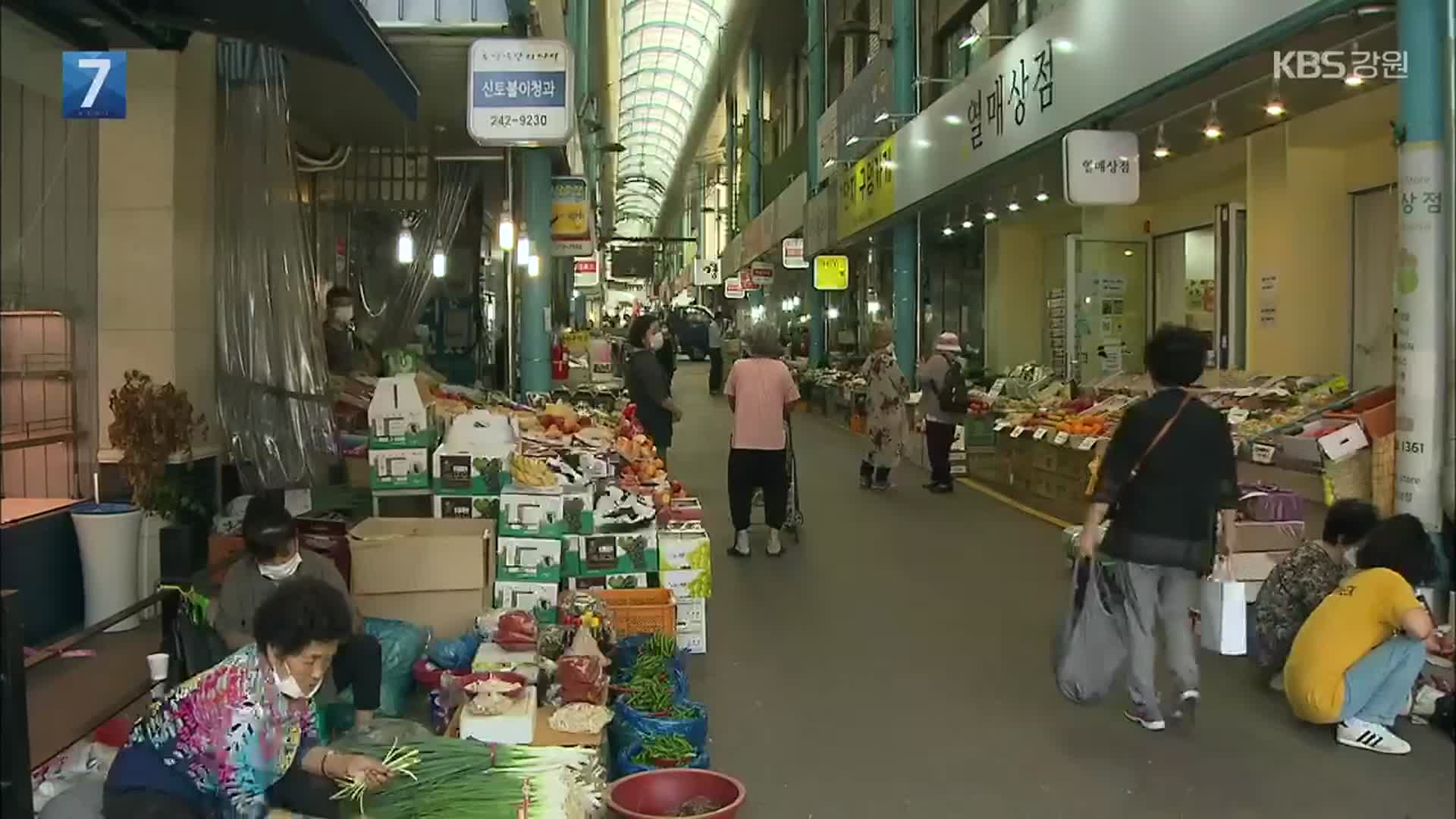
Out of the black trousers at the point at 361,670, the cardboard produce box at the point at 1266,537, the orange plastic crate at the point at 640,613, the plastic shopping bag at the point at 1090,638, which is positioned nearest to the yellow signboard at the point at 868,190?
the cardboard produce box at the point at 1266,537

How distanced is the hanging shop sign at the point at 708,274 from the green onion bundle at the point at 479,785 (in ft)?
129

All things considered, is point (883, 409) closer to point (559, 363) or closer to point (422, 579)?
point (559, 363)

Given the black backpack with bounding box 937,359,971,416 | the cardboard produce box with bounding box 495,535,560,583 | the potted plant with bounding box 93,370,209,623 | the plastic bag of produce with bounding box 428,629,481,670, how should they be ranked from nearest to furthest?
the plastic bag of produce with bounding box 428,629,481,670, the cardboard produce box with bounding box 495,535,560,583, the potted plant with bounding box 93,370,209,623, the black backpack with bounding box 937,359,971,416

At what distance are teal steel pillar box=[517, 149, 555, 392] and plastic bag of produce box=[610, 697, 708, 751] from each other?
837 centimetres

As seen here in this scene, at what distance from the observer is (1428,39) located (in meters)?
5.68

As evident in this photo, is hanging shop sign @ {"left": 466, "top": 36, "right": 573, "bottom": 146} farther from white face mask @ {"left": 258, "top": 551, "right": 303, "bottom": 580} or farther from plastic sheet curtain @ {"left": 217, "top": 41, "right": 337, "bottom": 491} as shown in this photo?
white face mask @ {"left": 258, "top": 551, "right": 303, "bottom": 580}

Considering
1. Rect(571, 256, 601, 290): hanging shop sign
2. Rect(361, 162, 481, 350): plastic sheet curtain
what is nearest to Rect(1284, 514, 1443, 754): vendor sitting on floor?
Rect(361, 162, 481, 350): plastic sheet curtain

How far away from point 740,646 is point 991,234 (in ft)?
44.0

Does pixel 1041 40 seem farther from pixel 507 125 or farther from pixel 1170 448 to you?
pixel 1170 448

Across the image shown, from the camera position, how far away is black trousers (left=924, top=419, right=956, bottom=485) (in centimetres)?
1280

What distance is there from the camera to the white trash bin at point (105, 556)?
6605 mm

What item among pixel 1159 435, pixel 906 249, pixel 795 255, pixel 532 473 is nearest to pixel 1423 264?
pixel 1159 435

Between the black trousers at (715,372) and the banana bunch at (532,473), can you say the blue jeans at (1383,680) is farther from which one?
the black trousers at (715,372)

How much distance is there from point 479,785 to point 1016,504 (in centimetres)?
880
